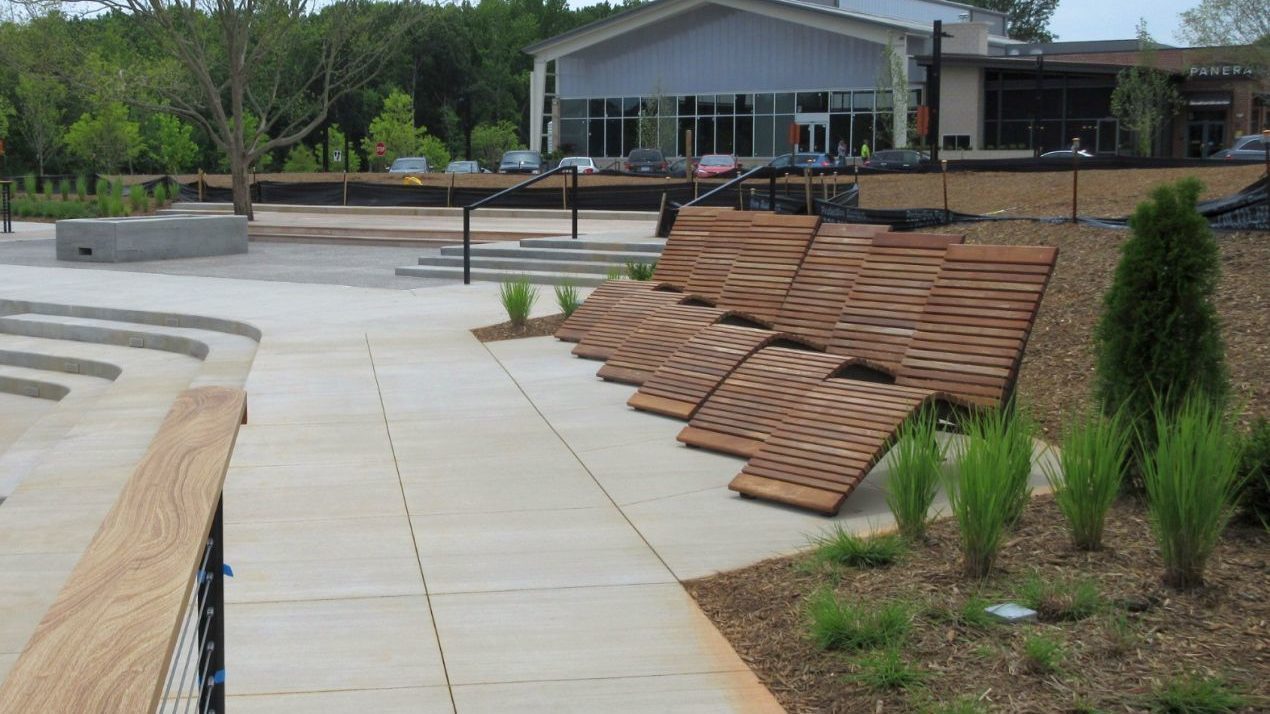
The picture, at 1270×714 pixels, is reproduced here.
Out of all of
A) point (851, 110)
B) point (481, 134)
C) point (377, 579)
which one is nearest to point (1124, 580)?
point (377, 579)

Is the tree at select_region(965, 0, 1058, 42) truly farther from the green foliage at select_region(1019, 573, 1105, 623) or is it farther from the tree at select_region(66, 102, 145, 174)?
the green foliage at select_region(1019, 573, 1105, 623)

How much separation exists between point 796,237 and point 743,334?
217 centimetres

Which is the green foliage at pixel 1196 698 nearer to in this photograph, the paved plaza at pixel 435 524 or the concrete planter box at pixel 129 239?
the paved plaza at pixel 435 524

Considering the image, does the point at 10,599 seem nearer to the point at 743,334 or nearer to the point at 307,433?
the point at 307,433

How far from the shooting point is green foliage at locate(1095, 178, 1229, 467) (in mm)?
6473

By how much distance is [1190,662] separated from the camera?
454 centimetres

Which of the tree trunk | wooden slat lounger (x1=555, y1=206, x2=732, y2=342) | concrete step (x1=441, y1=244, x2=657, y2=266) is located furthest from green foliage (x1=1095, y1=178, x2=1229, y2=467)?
the tree trunk

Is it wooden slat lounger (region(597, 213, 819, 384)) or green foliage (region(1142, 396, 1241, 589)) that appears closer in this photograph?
green foliage (region(1142, 396, 1241, 589))

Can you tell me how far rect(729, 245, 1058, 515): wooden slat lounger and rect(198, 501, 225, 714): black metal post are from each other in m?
4.07

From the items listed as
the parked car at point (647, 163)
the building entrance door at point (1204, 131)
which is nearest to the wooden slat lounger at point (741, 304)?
the parked car at point (647, 163)

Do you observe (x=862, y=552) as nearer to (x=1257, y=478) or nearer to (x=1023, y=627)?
(x=1023, y=627)

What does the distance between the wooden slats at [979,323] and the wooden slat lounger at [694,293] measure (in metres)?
3.95

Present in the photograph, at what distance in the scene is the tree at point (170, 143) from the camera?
69875mm

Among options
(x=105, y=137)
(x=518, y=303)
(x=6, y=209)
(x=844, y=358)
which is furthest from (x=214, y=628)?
(x=105, y=137)
